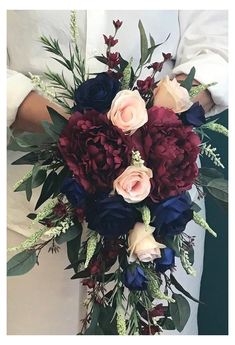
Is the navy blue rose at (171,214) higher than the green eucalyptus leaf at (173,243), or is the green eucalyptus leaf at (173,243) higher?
the navy blue rose at (171,214)

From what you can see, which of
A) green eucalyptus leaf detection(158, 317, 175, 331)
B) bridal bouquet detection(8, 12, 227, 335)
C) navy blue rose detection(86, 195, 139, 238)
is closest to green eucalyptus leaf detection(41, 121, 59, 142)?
bridal bouquet detection(8, 12, 227, 335)

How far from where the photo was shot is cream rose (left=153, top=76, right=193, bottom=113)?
27.4 inches

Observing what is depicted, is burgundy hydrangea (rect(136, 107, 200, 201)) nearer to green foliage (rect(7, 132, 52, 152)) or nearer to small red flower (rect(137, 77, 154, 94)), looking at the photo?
small red flower (rect(137, 77, 154, 94))

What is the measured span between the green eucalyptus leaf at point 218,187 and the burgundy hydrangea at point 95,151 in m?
0.16

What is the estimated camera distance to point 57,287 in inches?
34.0

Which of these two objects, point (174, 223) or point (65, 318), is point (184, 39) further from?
point (65, 318)

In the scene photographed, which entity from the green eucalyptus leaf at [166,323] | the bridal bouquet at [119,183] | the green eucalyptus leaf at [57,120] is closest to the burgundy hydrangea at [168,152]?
the bridal bouquet at [119,183]

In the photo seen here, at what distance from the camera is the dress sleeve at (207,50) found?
2.66ft

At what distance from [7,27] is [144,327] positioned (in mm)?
518

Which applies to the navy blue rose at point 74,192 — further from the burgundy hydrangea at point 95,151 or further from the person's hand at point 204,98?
the person's hand at point 204,98

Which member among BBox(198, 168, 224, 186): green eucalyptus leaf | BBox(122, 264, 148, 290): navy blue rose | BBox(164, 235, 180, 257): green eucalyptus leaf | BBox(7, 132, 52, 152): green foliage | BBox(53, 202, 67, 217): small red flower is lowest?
BBox(122, 264, 148, 290): navy blue rose

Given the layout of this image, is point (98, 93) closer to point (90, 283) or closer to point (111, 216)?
point (111, 216)

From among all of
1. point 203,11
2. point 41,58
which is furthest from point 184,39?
point 41,58

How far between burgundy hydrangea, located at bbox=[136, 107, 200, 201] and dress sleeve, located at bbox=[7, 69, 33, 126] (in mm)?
213
